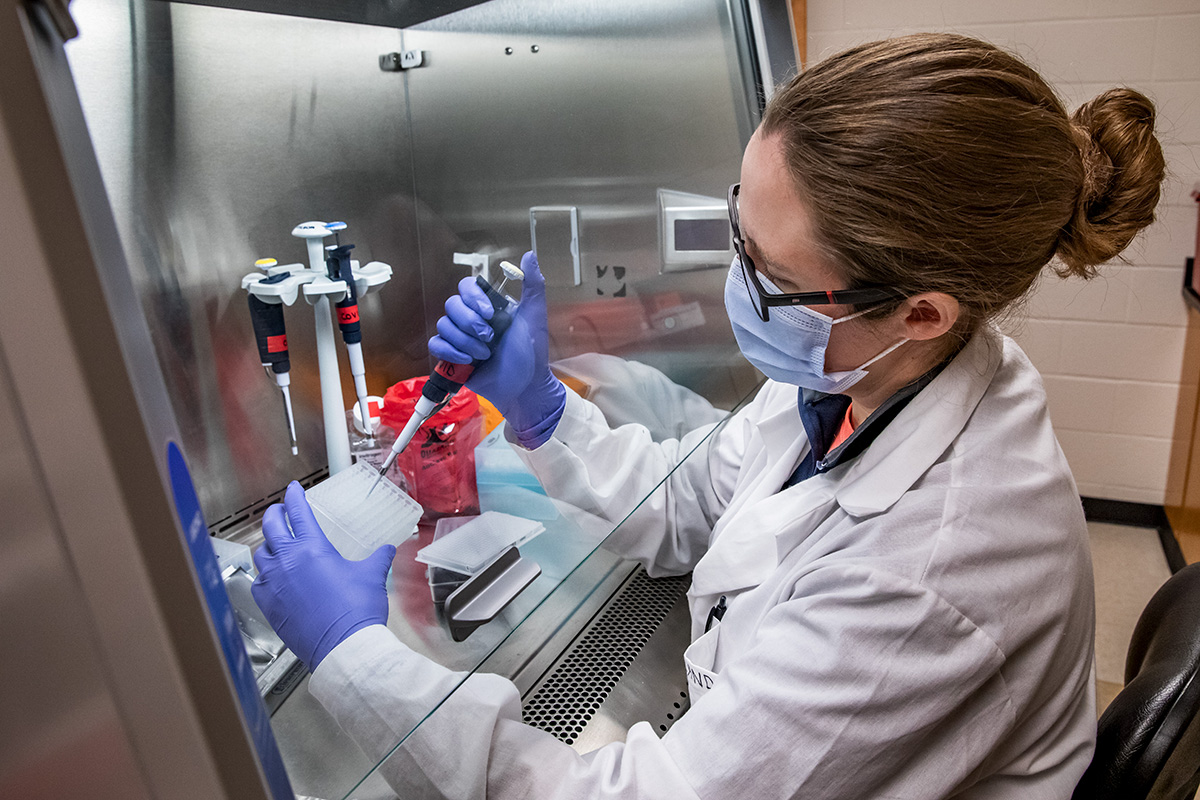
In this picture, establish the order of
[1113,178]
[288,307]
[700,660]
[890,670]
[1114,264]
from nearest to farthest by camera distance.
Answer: [890,670] → [1113,178] → [700,660] → [288,307] → [1114,264]

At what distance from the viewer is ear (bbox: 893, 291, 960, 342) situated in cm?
81

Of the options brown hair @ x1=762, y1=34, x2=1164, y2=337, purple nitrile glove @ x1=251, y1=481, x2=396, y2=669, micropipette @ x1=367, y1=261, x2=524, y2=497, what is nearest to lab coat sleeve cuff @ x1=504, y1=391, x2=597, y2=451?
micropipette @ x1=367, y1=261, x2=524, y2=497

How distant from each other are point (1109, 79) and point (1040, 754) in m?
2.33

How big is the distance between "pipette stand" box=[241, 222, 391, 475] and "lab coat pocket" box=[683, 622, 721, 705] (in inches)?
22.3

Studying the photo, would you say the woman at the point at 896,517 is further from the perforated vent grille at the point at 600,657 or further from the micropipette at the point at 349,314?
the micropipette at the point at 349,314

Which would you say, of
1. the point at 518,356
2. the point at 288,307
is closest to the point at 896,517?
the point at 518,356

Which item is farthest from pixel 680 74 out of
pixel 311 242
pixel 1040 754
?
pixel 1040 754

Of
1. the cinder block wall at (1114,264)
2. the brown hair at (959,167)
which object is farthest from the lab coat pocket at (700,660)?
the cinder block wall at (1114,264)

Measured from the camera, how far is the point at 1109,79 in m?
2.41

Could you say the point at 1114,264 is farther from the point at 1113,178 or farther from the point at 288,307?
the point at 288,307

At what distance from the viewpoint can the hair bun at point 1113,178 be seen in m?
0.81

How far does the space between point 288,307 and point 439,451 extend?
0.37 m

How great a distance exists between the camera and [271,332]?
42.4 inches

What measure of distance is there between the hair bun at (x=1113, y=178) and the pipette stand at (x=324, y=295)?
875mm
